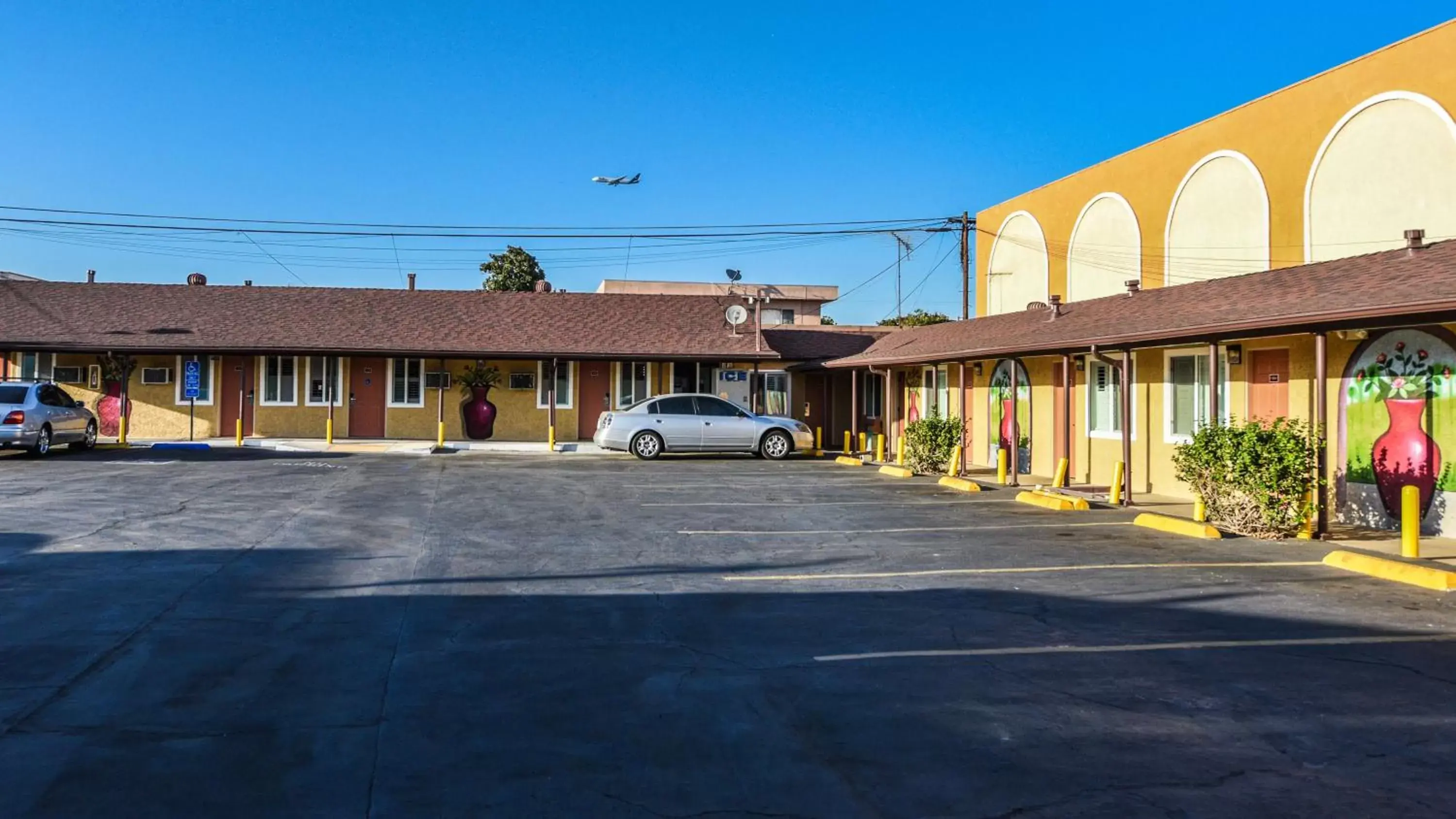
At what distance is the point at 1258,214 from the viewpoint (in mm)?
16609

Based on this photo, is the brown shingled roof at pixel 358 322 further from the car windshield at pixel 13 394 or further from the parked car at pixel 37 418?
the car windshield at pixel 13 394

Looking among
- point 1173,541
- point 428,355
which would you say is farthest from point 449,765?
point 428,355

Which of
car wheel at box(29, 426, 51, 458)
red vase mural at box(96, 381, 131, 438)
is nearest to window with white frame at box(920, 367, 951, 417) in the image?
car wheel at box(29, 426, 51, 458)

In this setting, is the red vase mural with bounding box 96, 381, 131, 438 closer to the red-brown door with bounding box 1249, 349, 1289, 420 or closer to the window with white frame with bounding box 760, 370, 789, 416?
the window with white frame with bounding box 760, 370, 789, 416

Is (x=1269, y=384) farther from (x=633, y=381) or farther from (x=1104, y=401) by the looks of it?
(x=633, y=381)

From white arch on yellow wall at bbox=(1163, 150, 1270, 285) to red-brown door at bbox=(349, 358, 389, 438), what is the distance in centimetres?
2061

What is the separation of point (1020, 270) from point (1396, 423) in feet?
43.7

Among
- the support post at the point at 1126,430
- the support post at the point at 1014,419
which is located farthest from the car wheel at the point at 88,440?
the support post at the point at 1126,430

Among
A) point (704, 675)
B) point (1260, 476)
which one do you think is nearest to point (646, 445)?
point (1260, 476)

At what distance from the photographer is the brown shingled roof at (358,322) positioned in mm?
26375

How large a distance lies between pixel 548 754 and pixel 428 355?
76.2ft

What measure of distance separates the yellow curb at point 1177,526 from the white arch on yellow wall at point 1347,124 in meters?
5.84

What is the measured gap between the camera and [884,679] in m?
5.65

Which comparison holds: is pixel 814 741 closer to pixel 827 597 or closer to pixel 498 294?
pixel 827 597
